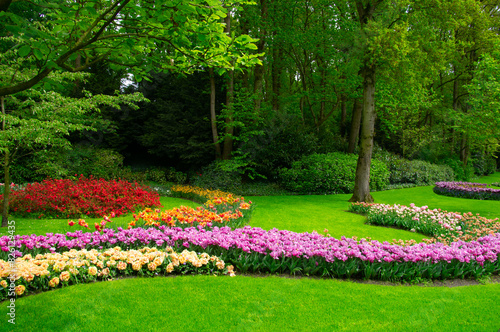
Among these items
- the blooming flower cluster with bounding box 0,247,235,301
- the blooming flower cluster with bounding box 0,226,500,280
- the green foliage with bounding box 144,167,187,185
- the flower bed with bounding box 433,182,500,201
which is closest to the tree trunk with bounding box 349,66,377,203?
the flower bed with bounding box 433,182,500,201

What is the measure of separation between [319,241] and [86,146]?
1427 cm

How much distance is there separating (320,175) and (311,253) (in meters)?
9.97

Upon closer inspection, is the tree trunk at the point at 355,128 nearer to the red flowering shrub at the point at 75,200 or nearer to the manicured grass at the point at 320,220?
the manicured grass at the point at 320,220

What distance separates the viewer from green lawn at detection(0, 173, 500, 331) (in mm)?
3051

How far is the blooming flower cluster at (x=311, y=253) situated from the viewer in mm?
4391

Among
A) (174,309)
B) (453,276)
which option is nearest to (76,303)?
(174,309)

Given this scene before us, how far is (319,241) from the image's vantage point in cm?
508

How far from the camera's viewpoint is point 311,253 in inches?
175

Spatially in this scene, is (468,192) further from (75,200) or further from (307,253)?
(75,200)

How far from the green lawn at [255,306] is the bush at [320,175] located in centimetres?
989

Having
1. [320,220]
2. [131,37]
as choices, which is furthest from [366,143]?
[131,37]

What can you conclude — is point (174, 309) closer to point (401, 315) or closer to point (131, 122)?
point (401, 315)

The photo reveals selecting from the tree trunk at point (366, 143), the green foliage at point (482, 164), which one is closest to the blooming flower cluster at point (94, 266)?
the tree trunk at point (366, 143)

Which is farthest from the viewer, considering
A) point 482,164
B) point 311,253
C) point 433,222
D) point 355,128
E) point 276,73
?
point 482,164
